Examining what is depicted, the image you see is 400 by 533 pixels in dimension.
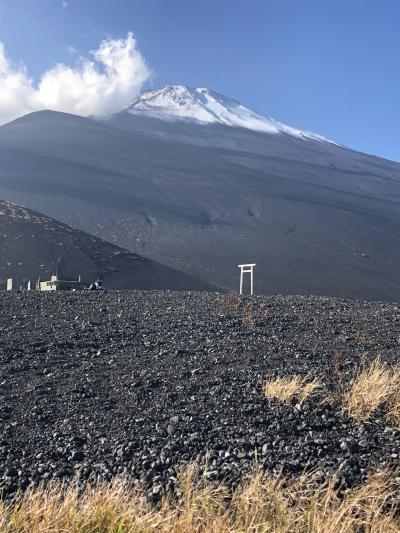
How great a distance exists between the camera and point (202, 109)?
552 feet

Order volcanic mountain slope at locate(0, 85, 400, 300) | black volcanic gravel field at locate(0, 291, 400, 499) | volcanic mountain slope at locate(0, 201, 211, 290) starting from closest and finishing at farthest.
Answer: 1. black volcanic gravel field at locate(0, 291, 400, 499)
2. volcanic mountain slope at locate(0, 201, 211, 290)
3. volcanic mountain slope at locate(0, 85, 400, 300)

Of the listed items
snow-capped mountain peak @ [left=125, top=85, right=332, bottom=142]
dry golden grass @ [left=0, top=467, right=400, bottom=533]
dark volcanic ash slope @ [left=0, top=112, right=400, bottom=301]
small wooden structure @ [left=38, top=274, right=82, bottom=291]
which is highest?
snow-capped mountain peak @ [left=125, top=85, right=332, bottom=142]

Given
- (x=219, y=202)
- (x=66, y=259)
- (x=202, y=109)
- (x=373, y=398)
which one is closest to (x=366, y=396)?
(x=373, y=398)

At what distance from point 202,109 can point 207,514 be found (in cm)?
Result: 17105

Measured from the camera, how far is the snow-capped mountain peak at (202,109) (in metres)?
152

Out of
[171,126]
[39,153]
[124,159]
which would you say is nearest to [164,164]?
[124,159]

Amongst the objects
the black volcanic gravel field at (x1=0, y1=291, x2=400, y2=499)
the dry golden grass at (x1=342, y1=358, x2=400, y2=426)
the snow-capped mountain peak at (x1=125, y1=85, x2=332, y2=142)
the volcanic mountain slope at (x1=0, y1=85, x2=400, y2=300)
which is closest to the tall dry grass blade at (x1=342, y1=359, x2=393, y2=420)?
the dry golden grass at (x1=342, y1=358, x2=400, y2=426)

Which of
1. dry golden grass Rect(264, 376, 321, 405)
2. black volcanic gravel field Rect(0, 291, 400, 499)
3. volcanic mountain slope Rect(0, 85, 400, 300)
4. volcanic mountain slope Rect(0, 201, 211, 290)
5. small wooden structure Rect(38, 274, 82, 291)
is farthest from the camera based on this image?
volcanic mountain slope Rect(0, 85, 400, 300)

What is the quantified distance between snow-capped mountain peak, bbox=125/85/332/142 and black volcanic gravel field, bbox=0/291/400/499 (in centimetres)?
13864

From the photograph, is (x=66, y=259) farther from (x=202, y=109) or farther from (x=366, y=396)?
(x=202, y=109)

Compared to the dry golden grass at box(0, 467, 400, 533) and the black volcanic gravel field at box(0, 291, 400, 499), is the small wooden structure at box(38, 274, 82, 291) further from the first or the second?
the dry golden grass at box(0, 467, 400, 533)

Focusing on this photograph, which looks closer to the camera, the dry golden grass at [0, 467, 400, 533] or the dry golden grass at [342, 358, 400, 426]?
the dry golden grass at [0, 467, 400, 533]

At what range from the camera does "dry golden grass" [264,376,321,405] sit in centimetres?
510

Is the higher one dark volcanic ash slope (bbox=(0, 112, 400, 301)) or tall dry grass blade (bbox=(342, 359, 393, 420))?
dark volcanic ash slope (bbox=(0, 112, 400, 301))
